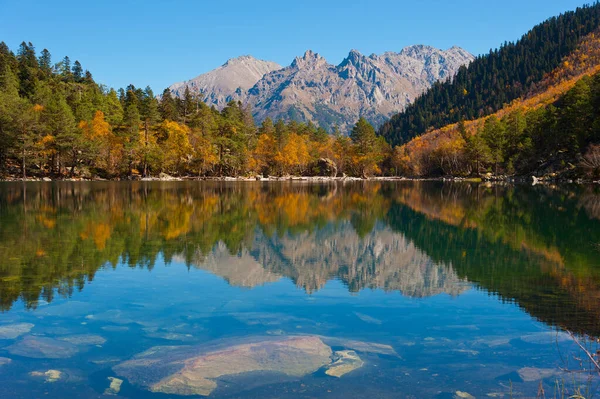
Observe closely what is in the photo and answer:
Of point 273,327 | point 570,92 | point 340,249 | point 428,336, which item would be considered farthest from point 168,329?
point 570,92

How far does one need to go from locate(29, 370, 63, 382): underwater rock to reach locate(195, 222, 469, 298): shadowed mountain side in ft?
22.4

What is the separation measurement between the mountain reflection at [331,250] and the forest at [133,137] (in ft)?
176

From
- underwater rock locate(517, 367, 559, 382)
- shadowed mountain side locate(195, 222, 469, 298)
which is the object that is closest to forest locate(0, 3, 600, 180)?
shadowed mountain side locate(195, 222, 469, 298)

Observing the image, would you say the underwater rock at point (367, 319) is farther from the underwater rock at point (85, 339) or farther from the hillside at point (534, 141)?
the hillside at point (534, 141)

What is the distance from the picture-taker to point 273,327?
10102 millimetres

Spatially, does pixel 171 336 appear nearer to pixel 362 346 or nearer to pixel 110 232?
pixel 362 346

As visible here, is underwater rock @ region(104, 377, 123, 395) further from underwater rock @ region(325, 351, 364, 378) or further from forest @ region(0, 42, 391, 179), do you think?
forest @ region(0, 42, 391, 179)

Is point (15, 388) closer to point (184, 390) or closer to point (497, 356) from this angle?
point (184, 390)

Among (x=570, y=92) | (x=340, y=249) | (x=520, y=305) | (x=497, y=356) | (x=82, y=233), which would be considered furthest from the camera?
(x=570, y=92)

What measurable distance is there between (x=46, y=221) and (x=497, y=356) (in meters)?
25.0

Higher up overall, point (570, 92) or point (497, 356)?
point (570, 92)

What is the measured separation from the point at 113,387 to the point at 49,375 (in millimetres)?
1269

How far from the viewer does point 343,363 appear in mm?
8031

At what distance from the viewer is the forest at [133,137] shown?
8100 cm
